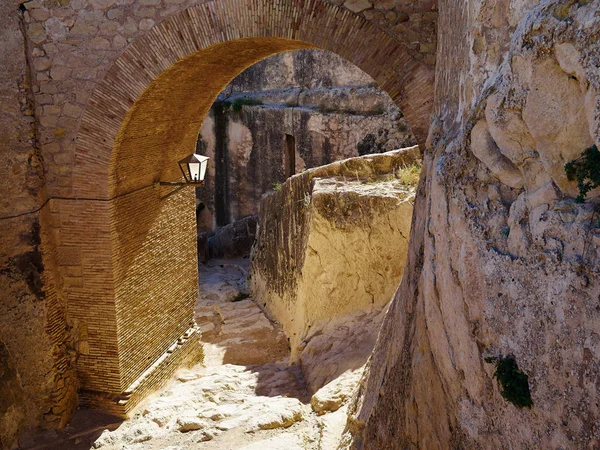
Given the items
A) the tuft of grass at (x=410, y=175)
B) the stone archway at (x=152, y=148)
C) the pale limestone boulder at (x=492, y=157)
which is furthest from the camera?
the tuft of grass at (x=410, y=175)

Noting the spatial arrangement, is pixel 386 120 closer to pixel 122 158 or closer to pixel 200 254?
pixel 200 254

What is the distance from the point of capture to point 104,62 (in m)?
5.52

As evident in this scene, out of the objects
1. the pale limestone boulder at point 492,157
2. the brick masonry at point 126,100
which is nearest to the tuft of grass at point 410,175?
the brick masonry at point 126,100

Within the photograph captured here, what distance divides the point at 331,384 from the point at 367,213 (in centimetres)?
203

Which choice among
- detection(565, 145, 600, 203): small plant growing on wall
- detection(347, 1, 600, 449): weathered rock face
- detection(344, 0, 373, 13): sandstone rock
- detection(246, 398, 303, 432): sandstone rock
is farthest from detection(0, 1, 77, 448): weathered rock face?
detection(565, 145, 600, 203): small plant growing on wall

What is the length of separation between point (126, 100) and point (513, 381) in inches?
165

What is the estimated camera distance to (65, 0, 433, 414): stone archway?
16.2 feet

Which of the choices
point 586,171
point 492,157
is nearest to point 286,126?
point 492,157

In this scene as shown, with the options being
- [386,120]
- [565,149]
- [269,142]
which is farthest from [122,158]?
[269,142]

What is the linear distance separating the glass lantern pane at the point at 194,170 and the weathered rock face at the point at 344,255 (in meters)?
1.61

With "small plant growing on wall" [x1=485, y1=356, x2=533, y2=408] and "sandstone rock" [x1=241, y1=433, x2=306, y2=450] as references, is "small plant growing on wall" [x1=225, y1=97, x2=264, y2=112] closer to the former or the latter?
"sandstone rock" [x1=241, y1=433, x2=306, y2=450]

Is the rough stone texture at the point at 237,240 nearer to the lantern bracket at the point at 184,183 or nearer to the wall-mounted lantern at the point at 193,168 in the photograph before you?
the lantern bracket at the point at 184,183

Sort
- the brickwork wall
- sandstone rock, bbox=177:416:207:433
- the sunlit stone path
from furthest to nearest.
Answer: the brickwork wall, sandstone rock, bbox=177:416:207:433, the sunlit stone path

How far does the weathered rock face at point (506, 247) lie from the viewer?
2.31 meters
